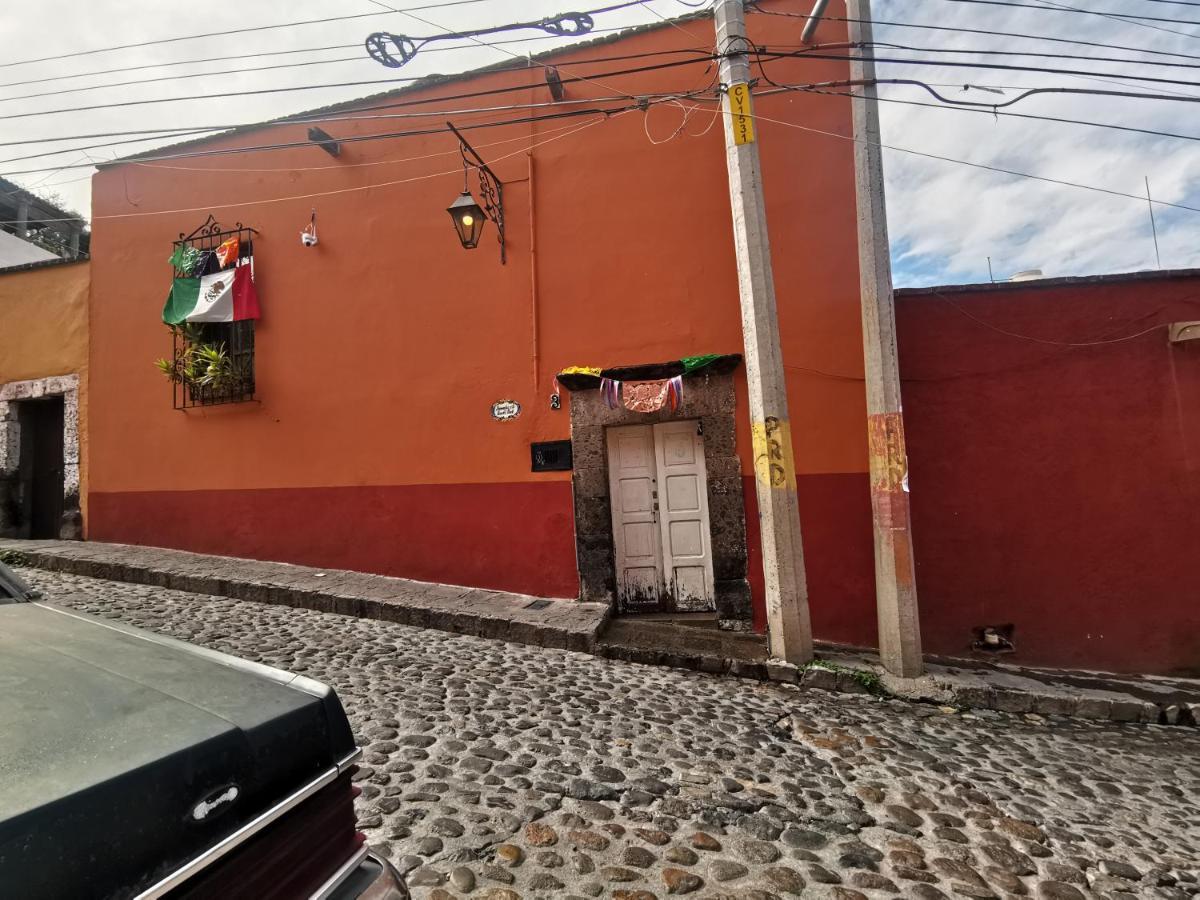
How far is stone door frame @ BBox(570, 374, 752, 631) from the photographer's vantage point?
5836mm

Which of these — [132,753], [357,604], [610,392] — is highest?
[610,392]

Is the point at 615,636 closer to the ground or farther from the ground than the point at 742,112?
closer to the ground

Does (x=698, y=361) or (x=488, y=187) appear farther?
(x=488, y=187)

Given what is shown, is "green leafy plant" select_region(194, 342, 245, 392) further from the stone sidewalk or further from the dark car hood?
the dark car hood

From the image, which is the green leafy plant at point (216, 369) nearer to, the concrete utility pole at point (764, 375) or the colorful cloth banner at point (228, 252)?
the colorful cloth banner at point (228, 252)

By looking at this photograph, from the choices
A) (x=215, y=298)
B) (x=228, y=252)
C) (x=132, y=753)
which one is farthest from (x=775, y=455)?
(x=228, y=252)

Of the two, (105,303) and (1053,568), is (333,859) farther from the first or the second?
(105,303)

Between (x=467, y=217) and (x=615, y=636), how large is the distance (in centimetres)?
443

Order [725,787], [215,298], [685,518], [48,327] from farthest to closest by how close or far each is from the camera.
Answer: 1. [48,327]
2. [215,298]
3. [685,518]
4. [725,787]

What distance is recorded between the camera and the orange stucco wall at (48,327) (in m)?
8.43

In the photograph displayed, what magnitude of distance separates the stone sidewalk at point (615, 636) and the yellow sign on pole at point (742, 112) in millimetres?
4370

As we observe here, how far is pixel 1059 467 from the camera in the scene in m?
5.47

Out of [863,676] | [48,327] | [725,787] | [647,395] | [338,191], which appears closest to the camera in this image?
[725,787]

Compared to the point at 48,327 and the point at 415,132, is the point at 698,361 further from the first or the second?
the point at 48,327
